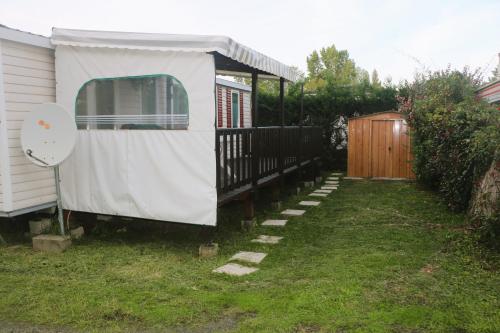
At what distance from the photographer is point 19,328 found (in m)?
3.25

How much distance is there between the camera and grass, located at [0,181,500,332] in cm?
324

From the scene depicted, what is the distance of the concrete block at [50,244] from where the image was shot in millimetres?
5266

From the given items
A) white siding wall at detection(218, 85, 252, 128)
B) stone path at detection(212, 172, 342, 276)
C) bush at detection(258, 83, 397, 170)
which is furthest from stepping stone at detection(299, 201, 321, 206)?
white siding wall at detection(218, 85, 252, 128)

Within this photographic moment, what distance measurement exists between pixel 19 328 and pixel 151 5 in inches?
400

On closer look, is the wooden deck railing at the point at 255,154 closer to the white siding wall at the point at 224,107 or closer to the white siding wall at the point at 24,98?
the white siding wall at the point at 24,98

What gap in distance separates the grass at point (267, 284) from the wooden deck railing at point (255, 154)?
85 cm

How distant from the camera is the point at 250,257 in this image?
4988 mm

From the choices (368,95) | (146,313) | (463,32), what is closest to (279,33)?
(368,95)

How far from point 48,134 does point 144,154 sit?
1.21 m

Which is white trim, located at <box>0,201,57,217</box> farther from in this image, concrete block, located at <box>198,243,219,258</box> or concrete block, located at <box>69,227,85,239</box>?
concrete block, located at <box>198,243,219,258</box>

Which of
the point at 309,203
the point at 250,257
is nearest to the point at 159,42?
the point at 250,257

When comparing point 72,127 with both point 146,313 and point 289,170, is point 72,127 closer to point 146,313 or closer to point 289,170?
point 146,313

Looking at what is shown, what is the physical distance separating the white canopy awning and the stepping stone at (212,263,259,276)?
2.40m

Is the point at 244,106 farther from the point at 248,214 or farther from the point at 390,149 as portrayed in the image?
the point at 248,214
